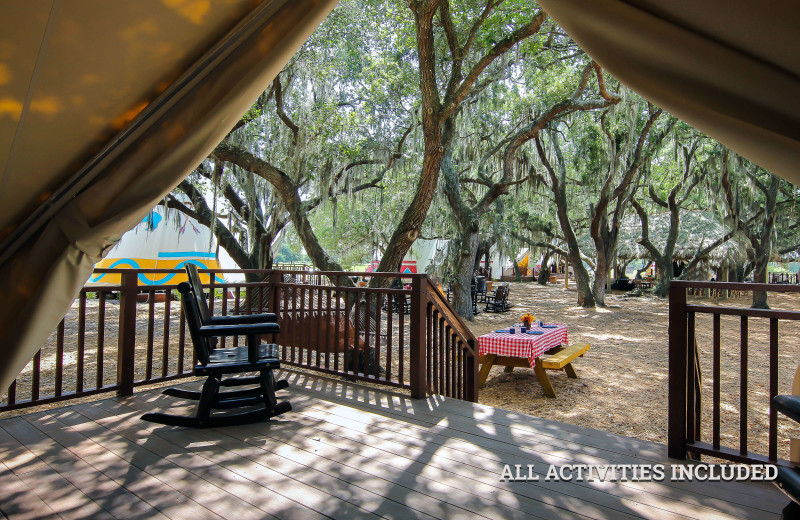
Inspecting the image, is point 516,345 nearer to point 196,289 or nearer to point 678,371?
point 678,371

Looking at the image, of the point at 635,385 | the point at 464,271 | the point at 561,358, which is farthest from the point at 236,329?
the point at 464,271

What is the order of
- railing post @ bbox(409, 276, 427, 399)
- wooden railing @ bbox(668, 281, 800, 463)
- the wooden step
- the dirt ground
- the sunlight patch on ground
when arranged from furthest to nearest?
the sunlight patch on ground, the wooden step, the dirt ground, railing post @ bbox(409, 276, 427, 399), wooden railing @ bbox(668, 281, 800, 463)

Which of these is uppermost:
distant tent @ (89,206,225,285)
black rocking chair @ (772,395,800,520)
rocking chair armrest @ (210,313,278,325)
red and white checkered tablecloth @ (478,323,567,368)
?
distant tent @ (89,206,225,285)

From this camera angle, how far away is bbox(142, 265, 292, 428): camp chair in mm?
2836

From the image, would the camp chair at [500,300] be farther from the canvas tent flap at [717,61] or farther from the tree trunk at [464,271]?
the canvas tent flap at [717,61]

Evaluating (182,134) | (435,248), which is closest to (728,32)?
(182,134)

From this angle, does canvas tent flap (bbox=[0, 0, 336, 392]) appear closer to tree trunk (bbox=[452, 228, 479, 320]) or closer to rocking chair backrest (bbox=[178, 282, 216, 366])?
rocking chair backrest (bbox=[178, 282, 216, 366])

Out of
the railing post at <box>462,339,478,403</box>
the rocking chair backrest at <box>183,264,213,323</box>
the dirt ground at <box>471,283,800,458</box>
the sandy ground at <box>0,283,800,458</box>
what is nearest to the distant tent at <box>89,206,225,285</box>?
the sandy ground at <box>0,283,800,458</box>

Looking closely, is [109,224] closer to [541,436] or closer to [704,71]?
[704,71]

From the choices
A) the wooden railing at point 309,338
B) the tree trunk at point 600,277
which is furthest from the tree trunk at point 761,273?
the wooden railing at point 309,338

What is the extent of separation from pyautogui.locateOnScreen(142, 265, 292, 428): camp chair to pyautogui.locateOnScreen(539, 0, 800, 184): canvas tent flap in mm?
2312

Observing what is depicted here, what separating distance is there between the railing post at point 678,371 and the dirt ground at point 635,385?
2038 mm

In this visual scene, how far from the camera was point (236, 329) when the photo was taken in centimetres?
289

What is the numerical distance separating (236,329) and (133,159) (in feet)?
4.27
